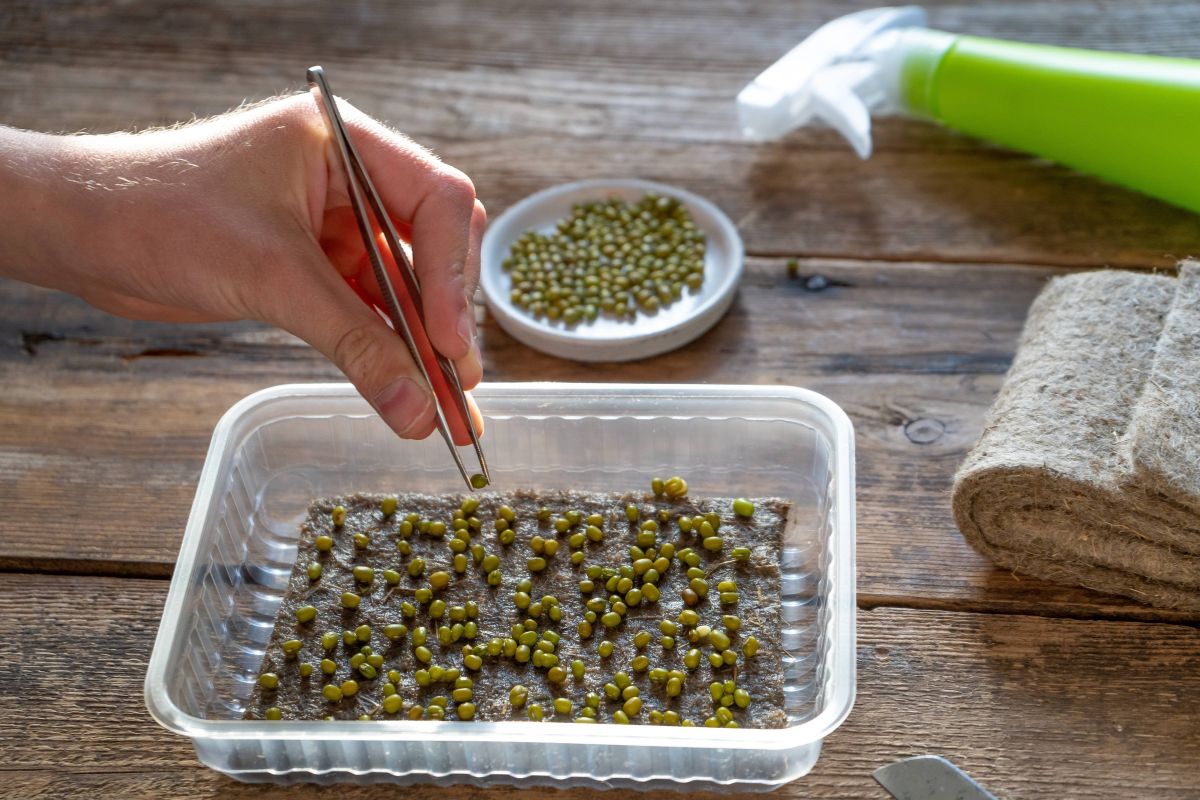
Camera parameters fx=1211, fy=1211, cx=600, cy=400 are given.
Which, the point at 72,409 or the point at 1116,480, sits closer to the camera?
the point at 1116,480

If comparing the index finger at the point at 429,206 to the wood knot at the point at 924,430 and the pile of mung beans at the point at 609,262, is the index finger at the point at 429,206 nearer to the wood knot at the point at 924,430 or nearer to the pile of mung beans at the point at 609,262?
the pile of mung beans at the point at 609,262

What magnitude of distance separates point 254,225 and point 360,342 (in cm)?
14

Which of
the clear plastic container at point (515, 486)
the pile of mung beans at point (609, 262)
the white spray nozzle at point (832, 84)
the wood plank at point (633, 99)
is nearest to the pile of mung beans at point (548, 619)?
the clear plastic container at point (515, 486)

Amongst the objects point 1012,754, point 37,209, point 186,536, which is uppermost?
point 37,209

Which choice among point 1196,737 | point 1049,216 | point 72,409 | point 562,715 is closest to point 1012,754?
point 1196,737

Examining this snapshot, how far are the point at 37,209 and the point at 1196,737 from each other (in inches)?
42.6

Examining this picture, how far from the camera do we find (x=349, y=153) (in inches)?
35.8

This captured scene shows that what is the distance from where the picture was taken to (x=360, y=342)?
38.9 inches

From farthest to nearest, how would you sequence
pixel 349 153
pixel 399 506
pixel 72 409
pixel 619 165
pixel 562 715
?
pixel 619 165
pixel 72 409
pixel 399 506
pixel 562 715
pixel 349 153

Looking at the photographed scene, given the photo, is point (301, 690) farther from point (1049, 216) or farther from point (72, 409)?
point (1049, 216)

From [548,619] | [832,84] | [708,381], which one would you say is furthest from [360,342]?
[832,84]

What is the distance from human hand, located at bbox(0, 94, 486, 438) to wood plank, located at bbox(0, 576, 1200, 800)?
0.34 metres

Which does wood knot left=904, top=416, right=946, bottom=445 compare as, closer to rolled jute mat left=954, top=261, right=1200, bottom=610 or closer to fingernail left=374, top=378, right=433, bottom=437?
rolled jute mat left=954, top=261, right=1200, bottom=610

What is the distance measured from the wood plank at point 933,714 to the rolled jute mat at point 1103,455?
66mm
